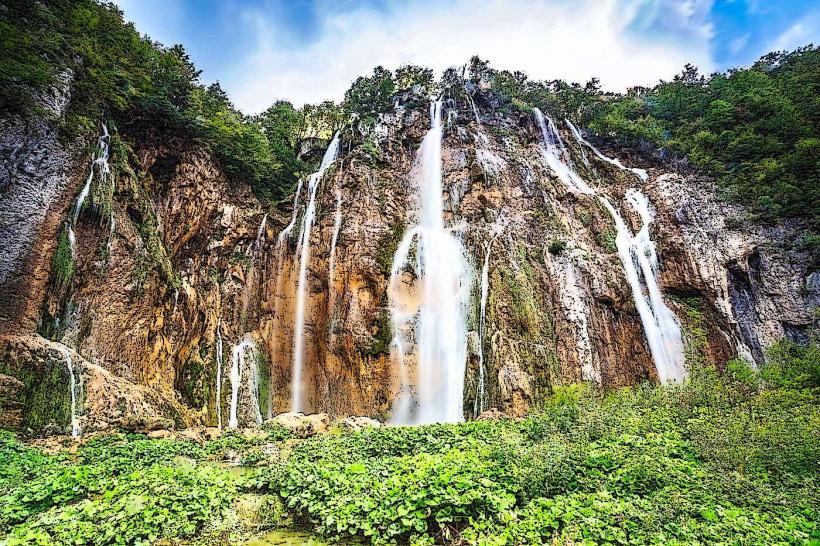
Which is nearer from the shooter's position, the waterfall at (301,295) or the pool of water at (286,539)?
the pool of water at (286,539)

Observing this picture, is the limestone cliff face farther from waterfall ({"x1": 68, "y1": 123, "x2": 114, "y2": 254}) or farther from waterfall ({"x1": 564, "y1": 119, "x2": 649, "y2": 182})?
waterfall ({"x1": 564, "y1": 119, "x2": 649, "y2": 182})

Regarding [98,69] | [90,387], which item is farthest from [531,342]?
[98,69]

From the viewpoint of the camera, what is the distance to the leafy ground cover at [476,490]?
14.6 ft

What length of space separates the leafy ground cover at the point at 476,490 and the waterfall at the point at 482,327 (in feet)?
20.8

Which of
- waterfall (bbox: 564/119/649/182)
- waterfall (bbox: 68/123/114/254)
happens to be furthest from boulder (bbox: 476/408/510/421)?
waterfall (bbox: 564/119/649/182)

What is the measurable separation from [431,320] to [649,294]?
911 cm

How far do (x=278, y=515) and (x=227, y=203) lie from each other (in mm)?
18064

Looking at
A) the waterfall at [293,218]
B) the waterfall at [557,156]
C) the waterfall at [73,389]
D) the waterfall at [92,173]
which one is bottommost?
the waterfall at [73,389]

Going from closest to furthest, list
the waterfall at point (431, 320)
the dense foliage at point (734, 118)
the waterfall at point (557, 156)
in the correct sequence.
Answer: the waterfall at point (431, 320) < the dense foliage at point (734, 118) < the waterfall at point (557, 156)

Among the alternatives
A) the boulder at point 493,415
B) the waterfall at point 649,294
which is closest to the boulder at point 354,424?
the boulder at point 493,415

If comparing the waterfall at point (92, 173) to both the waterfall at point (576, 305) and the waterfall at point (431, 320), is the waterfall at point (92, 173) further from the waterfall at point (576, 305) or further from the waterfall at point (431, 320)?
the waterfall at point (576, 305)

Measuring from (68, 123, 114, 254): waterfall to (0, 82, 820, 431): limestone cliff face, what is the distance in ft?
0.85

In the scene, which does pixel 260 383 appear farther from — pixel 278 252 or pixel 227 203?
pixel 227 203

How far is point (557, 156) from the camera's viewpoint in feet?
87.3
